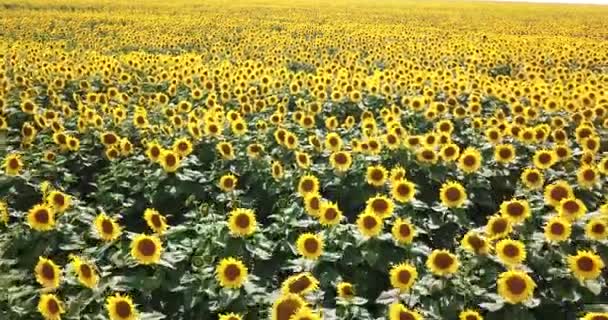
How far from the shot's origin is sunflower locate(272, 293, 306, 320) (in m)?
3.53

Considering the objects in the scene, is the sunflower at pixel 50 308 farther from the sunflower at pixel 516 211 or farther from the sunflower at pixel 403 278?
the sunflower at pixel 516 211

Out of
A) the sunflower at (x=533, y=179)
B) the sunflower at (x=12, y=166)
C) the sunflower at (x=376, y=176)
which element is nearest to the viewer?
the sunflower at (x=533, y=179)

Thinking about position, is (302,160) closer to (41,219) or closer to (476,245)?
(476,245)

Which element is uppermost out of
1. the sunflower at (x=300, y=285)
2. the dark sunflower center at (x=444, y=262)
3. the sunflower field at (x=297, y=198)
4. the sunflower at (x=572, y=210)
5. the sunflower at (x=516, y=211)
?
the sunflower at (x=572, y=210)

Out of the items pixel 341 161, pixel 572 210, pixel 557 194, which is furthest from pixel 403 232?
pixel 341 161

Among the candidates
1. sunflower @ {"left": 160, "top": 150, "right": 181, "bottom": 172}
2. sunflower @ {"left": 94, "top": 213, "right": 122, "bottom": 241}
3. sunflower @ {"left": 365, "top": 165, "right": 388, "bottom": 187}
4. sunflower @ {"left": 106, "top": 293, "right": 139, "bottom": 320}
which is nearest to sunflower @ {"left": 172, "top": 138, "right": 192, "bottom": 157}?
sunflower @ {"left": 160, "top": 150, "right": 181, "bottom": 172}

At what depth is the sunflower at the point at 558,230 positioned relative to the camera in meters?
4.51

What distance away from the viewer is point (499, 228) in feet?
15.4

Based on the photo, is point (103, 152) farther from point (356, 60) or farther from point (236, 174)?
point (356, 60)

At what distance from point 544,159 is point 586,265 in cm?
248

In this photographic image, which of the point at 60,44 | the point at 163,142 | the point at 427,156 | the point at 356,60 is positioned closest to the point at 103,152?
the point at 163,142

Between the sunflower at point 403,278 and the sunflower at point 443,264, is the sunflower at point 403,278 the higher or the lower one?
the lower one

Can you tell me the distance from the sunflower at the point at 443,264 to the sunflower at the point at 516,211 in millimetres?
956

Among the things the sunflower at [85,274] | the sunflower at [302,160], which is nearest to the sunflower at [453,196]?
the sunflower at [302,160]
